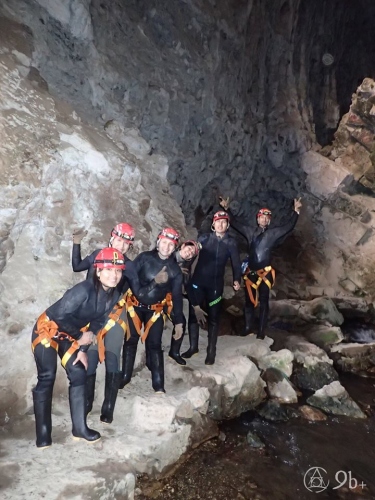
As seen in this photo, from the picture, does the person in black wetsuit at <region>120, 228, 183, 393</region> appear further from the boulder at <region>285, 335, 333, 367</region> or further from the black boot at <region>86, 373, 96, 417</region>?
the boulder at <region>285, 335, 333, 367</region>

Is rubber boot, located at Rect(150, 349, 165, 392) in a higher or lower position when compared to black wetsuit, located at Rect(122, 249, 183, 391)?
lower

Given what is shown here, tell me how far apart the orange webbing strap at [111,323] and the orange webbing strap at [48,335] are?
541 millimetres

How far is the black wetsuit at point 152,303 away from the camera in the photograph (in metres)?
5.88

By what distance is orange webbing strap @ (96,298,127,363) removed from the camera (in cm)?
514

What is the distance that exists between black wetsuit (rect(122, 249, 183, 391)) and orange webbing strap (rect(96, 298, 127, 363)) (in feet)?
1.38

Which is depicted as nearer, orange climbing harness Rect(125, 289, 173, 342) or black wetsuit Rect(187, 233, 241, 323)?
orange climbing harness Rect(125, 289, 173, 342)

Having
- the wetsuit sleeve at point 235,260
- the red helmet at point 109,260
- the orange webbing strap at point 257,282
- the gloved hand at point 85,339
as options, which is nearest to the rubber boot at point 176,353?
the wetsuit sleeve at point 235,260

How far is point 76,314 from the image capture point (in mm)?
4582

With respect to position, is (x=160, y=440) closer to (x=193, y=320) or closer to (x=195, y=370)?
(x=195, y=370)

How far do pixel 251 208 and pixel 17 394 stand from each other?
519 inches

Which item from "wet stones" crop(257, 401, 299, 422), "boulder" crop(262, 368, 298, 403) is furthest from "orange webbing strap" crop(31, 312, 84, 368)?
"boulder" crop(262, 368, 298, 403)

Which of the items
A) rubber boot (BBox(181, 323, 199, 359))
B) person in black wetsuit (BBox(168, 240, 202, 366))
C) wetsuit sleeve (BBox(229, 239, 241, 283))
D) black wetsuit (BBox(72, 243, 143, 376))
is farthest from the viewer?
rubber boot (BBox(181, 323, 199, 359))

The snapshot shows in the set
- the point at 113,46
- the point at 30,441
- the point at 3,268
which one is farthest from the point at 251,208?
the point at 30,441

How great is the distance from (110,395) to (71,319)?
139cm
